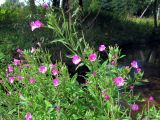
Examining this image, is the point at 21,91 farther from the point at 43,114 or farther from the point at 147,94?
the point at 147,94

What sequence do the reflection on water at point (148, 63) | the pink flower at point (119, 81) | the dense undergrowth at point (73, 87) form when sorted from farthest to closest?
the reflection on water at point (148, 63), the dense undergrowth at point (73, 87), the pink flower at point (119, 81)

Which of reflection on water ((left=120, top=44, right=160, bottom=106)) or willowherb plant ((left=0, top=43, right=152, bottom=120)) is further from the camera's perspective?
reflection on water ((left=120, top=44, right=160, bottom=106))

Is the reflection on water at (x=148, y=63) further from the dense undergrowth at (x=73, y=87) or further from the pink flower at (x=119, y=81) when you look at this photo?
the pink flower at (x=119, y=81)

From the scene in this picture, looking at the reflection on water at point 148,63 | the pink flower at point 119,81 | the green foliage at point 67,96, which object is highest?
the pink flower at point 119,81

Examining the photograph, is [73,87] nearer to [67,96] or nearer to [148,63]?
[67,96]

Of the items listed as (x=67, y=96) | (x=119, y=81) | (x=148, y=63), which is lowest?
(x=148, y=63)

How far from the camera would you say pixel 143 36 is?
80.4 feet

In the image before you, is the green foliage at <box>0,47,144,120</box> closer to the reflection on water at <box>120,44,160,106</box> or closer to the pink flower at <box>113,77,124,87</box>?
the pink flower at <box>113,77,124,87</box>

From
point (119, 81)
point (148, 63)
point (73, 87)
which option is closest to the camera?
point (119, 81)

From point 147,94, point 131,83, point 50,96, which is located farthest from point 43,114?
point 147,94

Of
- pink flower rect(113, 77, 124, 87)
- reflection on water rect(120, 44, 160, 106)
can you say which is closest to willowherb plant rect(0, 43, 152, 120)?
pink flower rect(113, 77, 124, 87)

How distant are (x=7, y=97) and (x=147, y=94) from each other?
6426 millimetres

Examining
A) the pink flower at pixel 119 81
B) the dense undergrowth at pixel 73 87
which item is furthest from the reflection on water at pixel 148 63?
the pink flower at pixel 119 81

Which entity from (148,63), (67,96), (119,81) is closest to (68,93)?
(67,96)
